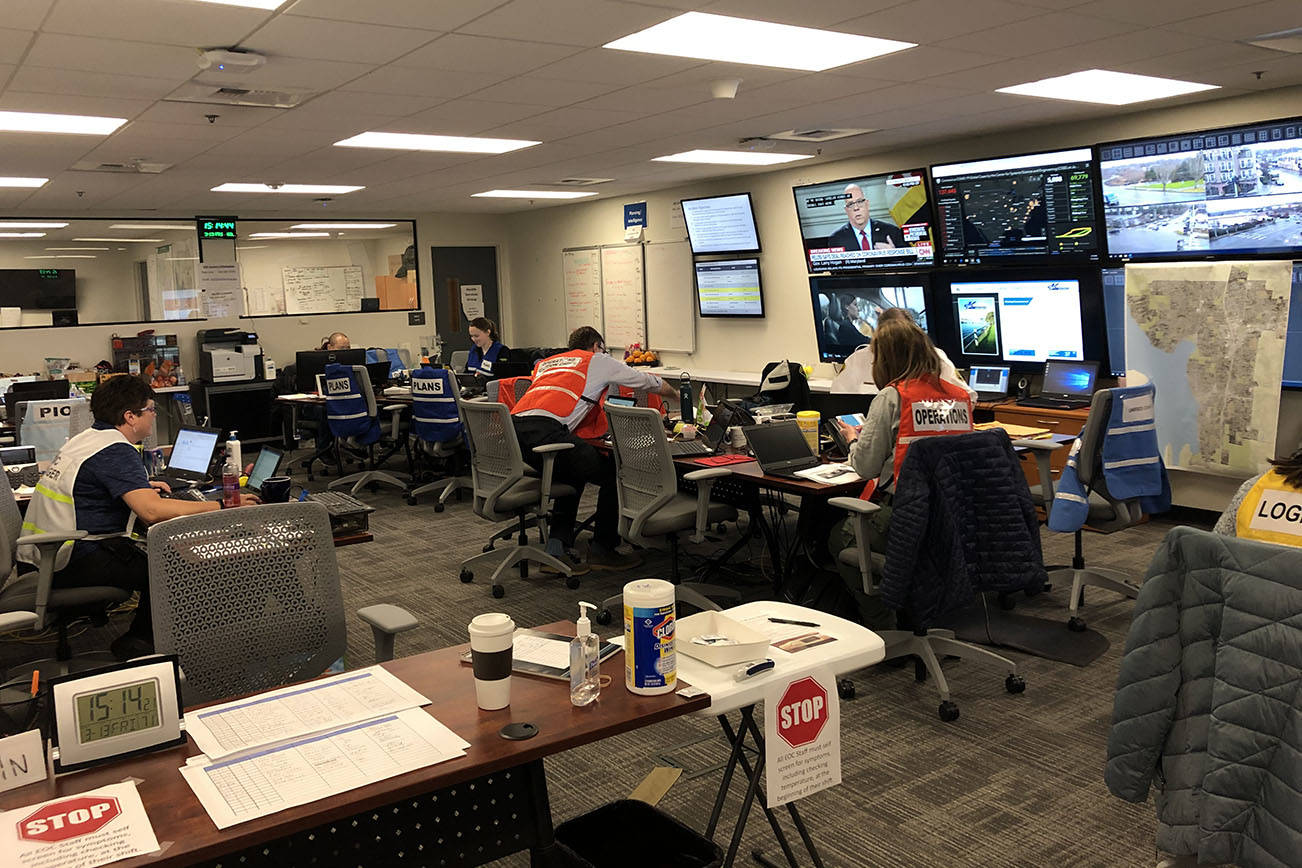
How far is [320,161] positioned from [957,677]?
5.59 meters

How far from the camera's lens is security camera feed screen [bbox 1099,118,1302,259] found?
543 centimetres

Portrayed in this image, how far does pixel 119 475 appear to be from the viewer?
3.77 metres

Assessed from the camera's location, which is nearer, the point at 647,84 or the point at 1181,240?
the point at 647,84

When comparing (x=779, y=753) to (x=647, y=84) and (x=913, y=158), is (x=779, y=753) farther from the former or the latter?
(x=913, y=158)

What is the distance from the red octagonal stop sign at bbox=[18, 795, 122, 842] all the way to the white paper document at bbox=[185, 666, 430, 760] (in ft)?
0.62

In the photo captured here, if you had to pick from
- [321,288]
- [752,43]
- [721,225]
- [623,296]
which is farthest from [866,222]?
[321,288]

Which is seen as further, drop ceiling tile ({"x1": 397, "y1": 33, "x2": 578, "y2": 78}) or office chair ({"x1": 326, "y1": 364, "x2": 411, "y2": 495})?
office chair ({"x1": 326, "y1": 364, "x2": 411, "y2": 495})

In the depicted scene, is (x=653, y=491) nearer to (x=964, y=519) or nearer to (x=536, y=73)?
(x=964, y=519)

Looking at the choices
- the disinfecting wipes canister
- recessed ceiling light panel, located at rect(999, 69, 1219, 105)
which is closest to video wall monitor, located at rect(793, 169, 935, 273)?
recessed ceiling light panel, located at rect(999, 69, 1219, 105)

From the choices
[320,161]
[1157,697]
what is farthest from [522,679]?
[320,161]

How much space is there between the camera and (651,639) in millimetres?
1777

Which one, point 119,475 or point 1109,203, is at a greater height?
point 1109,203

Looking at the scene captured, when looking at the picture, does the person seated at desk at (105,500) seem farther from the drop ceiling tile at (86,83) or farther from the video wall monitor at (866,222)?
the video wall monitor at (866,222)

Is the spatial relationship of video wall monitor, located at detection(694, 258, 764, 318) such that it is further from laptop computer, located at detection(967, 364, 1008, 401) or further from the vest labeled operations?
the vest labeled operations
